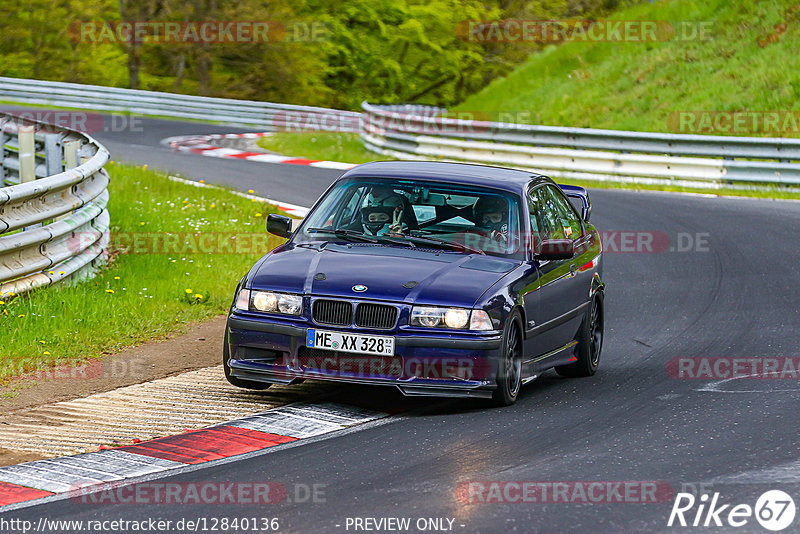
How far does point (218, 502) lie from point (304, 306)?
6.80 ft

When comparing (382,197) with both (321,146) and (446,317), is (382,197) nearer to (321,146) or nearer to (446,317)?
(446,317)

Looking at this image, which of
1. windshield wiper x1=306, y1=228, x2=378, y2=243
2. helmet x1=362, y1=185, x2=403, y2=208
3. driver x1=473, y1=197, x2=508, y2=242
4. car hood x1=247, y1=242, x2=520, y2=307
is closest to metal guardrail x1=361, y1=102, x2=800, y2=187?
driver x1=473, y1=197, x2=508, y2=242

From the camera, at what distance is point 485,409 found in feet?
26.2

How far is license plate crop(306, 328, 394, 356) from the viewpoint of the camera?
24.9 ft

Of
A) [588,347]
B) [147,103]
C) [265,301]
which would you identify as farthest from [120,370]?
[147,103]

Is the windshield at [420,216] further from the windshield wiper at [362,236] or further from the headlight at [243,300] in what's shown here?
the headlight at [243,300]

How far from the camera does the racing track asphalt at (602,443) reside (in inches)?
225

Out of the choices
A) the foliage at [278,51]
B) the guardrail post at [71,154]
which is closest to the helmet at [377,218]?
the guardrail post at [71,154]

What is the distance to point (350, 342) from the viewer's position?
7.62 m

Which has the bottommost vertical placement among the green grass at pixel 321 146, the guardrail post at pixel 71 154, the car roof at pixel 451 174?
the green grass at pixel 321 146

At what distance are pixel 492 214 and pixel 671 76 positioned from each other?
2201cm
